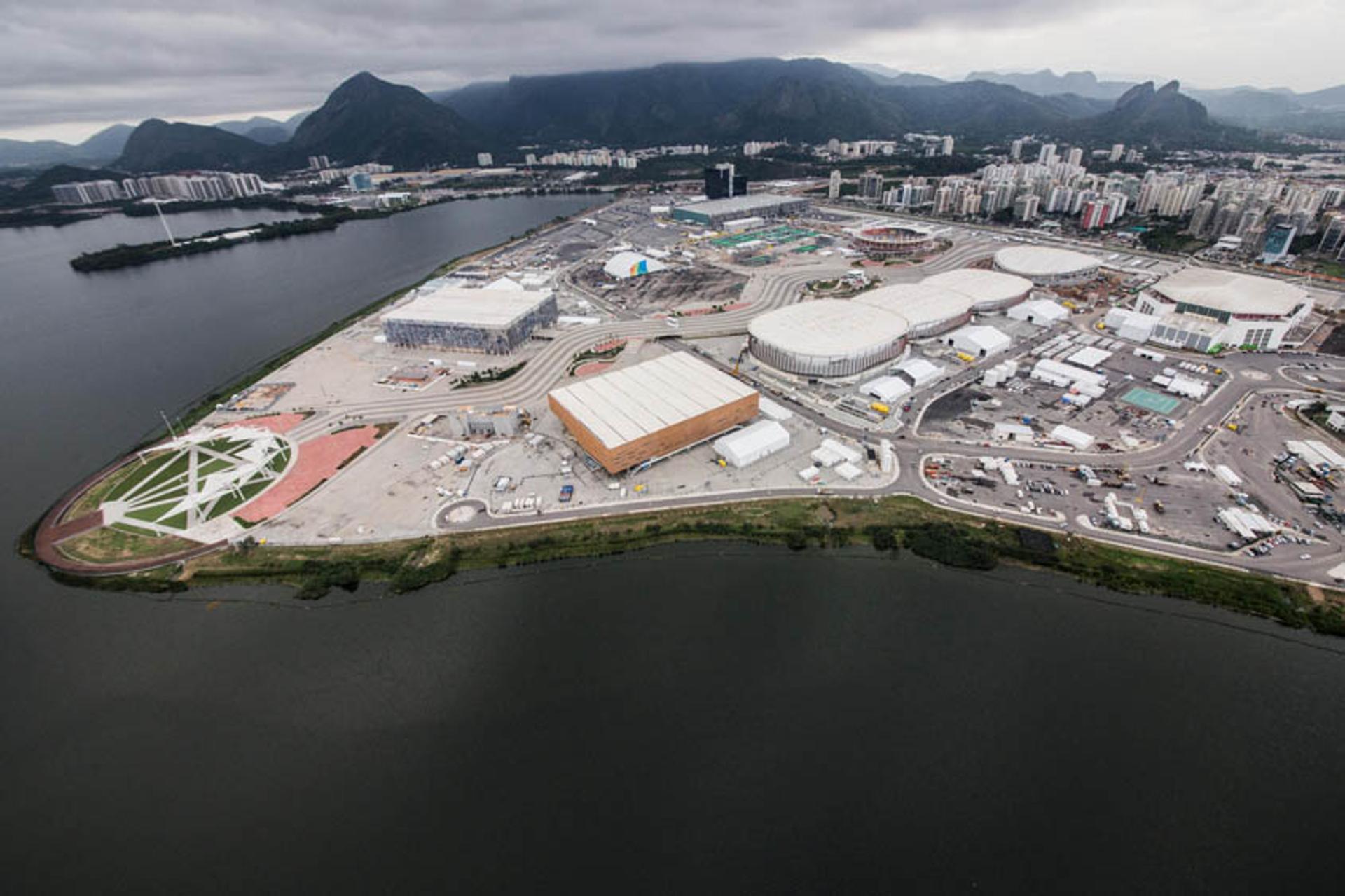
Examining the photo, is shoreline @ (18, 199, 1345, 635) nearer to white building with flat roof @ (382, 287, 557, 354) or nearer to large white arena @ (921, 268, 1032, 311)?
white building with flat roof @ (382, 287, 557, 354)

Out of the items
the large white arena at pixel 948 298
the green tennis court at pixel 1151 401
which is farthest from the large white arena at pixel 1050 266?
the green tennis court at pixel 1151 401

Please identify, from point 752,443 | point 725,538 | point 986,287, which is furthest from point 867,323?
point 725,538

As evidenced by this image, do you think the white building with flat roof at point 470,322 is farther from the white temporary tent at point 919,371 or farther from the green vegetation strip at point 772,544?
the white temporary tent at point 919,371

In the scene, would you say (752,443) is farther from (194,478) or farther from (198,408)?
(198,408)

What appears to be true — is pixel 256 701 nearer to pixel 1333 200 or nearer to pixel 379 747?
pixel 379 747

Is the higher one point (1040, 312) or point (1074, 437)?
point (1040, 312)

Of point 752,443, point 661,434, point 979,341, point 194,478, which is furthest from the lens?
point 979,341
